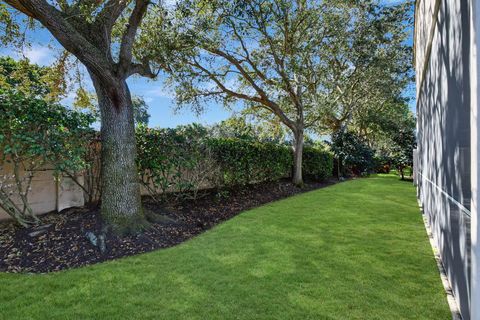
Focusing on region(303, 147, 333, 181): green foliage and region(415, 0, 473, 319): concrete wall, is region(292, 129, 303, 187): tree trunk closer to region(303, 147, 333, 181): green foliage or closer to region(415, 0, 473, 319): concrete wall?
region(303, 147, 333, 181): green foliage

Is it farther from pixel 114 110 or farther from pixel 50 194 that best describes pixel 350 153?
pixel 50 194

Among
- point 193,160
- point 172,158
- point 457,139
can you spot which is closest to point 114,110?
point 172,158

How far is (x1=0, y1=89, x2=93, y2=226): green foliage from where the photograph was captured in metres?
4.42

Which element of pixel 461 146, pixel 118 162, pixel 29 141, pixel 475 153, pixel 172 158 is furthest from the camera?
pixel 172 158

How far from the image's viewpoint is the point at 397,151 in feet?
51.9

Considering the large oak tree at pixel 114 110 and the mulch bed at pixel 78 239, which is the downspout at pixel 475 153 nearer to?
the mulch bed at pixel 78 239

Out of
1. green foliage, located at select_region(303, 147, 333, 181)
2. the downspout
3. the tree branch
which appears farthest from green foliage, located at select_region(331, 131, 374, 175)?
the downspout

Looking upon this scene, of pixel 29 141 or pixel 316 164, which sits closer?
pixel 29 141

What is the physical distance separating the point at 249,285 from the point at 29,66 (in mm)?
7009

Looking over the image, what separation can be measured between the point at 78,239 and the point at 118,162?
1328 millimetres

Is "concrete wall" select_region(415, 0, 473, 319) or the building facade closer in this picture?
the building facade

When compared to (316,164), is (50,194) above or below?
below

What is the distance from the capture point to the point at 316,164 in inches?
550

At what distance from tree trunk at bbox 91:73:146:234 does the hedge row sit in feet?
3.03
